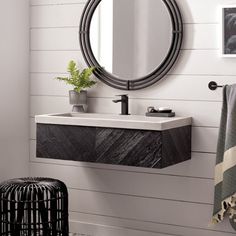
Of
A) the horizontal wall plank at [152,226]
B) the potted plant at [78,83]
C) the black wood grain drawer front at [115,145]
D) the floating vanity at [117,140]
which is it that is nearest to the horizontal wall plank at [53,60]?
the potted plant at [78,83]

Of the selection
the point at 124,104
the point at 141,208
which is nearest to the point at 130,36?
the point at 124,104

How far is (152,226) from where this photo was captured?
12.9ft

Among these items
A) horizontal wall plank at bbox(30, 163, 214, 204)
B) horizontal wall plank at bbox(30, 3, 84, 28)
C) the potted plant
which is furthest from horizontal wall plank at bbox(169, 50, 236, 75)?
horizontal wall plank at bbox(30, 3, 84, 28)

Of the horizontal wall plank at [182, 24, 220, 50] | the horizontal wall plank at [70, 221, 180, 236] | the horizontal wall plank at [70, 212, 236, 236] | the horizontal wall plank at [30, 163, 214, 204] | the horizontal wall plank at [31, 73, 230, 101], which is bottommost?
the horizontal wall plank at [70, 221, 180, 236]

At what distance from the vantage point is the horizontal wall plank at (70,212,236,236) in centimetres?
370

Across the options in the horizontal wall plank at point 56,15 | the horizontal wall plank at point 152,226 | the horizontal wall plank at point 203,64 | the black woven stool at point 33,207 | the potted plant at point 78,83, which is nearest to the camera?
the black woven stool at point 33,207

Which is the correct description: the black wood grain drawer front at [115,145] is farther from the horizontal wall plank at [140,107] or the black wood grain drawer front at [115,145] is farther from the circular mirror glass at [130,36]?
the circular mirror glass at [130,36]

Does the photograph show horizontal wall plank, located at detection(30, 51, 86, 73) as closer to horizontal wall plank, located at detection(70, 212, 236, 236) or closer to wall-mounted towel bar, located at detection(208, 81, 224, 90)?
wall-mounted towel bar, located at detection(208, 81, 224, 90)

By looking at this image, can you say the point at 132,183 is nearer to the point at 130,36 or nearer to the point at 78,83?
Answer: the point at 78,83

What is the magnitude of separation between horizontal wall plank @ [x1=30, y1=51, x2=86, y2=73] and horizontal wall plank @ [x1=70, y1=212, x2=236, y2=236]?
39.8 inches

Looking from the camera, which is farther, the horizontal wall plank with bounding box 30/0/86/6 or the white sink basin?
the horizontal wall plank with bounding box 30/0/86/6

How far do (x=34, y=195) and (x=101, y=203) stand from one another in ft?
2.36

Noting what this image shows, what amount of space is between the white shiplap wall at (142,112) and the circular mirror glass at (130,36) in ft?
0.41

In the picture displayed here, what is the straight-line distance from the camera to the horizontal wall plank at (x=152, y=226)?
370 cm
